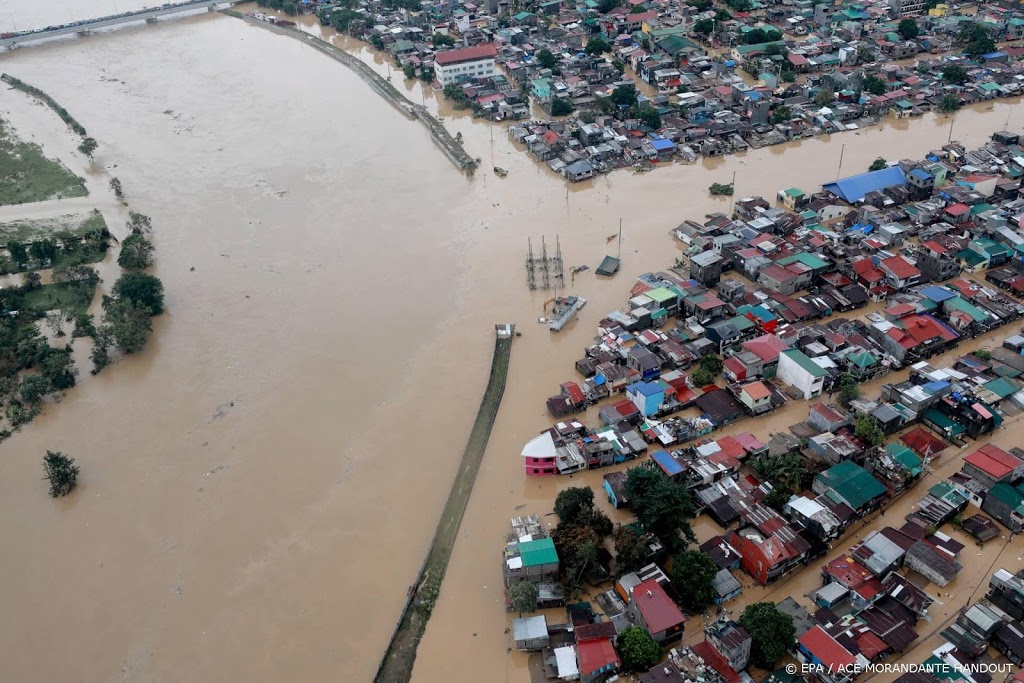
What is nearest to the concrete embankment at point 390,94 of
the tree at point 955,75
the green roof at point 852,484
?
the green roof at point 852,484

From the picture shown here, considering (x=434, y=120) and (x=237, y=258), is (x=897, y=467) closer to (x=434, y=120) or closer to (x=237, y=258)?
(x=237, y=258)

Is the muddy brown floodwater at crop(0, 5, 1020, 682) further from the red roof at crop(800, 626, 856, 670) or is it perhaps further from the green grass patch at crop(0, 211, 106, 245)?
the red roof at crop(800, 626, 856, 670)

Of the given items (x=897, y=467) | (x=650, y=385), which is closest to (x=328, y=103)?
(x=650, y=385)

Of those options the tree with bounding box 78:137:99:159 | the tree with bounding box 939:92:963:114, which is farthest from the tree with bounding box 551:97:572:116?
the tree with bounding box 78:137:99:159

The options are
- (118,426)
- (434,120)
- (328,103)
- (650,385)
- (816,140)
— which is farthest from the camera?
(328,103)

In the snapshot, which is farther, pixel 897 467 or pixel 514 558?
pixel 897 467

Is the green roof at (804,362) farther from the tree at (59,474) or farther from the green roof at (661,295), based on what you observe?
the tree at (59,474)
